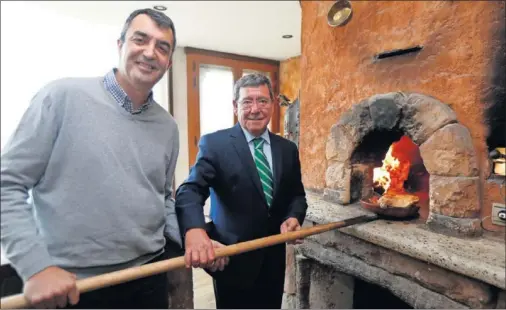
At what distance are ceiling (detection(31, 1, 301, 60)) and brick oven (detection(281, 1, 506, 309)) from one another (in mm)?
878

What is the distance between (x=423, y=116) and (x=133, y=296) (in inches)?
66.0

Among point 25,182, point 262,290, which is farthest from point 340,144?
point 25,182

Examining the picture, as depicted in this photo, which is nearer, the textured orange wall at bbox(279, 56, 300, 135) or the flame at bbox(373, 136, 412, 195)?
the flame at bbox(373, 136, 412, 195)

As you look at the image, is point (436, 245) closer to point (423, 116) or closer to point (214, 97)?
point (423, 116)

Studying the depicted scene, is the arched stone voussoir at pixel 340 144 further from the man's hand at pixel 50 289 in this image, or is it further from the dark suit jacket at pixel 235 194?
the man's hand at pixel 50 289

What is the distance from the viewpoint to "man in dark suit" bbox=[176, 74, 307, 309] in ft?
5.01

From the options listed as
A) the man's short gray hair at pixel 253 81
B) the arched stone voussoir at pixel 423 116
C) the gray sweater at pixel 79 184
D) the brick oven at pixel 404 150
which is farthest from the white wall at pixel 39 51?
the arched stone voussoir at pixel 423 116

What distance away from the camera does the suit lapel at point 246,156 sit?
1.54 m

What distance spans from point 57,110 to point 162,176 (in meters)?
0.41

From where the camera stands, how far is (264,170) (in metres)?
1.61

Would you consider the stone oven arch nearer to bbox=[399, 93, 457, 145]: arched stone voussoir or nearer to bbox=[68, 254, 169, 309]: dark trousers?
bbox=[399, 93, 457, 145]: arched stone voussoir

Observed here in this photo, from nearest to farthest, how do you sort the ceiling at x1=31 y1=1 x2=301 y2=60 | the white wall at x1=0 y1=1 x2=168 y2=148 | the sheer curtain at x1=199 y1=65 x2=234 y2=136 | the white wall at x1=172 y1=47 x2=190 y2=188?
the white wall at x1=0 y1=1 x2=168 y2=148 < the ceiling at x1=31 y1=1 x2=301 y2=60 < the white wall at x1=172 y1=47 x2=190 y2=188 < the sheer curtain at x1=199 y1=65 x2=234 y2=136

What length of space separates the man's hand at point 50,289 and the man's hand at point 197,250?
376 millimetres

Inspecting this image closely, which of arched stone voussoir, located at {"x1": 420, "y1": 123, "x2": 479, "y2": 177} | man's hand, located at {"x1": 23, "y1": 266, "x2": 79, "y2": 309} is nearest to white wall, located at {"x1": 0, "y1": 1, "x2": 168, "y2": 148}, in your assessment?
man's hand, located at {"x1": 23, "y1": 266, "x2": 79, "y2": 309}
